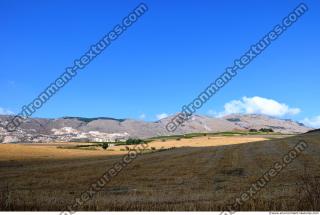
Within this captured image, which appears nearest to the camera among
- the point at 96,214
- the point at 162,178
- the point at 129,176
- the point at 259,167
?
the point at 96,214

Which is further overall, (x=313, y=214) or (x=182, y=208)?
(x=182, y=208)

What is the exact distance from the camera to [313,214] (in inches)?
326

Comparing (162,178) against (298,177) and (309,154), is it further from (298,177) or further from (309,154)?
(309,154)

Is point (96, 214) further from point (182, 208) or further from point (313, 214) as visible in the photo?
point (313, 214)

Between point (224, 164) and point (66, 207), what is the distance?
2453 cm

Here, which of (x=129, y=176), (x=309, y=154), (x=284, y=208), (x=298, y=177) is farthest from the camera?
(x=309, y=154)

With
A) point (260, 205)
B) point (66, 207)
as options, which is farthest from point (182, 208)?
point (66, 207)

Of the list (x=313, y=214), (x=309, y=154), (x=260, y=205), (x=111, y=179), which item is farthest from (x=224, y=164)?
(x=313, y=214)

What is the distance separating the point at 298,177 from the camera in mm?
22984

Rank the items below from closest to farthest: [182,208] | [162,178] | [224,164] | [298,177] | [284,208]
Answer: [284,208] → [182,208] → [298,177] → [162,178] → [224,164]

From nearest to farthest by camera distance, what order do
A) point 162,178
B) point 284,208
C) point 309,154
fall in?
point 284,208
point 162,178
point 309,154

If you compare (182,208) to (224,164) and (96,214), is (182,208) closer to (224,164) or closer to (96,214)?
(96,214)

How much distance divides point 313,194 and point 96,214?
16.0ft

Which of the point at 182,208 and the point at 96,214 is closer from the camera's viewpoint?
the point at 96,214
